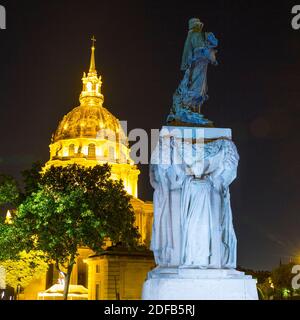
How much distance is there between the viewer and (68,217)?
3922 cm

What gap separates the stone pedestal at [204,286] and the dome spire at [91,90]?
111937 mm

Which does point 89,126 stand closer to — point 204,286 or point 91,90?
point 91,90

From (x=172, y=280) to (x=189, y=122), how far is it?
3.80 meters

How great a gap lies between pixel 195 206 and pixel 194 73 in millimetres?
3512

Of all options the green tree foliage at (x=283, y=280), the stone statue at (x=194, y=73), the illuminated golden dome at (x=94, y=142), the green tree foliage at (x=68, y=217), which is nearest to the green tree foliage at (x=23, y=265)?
the green tree foliage at (x=68, y=217)

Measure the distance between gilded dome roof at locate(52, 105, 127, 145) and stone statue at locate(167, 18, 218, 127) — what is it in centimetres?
9745

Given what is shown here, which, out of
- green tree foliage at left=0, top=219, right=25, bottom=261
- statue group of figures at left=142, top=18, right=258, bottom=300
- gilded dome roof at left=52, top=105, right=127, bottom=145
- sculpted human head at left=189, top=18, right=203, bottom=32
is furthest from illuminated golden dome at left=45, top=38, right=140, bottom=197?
statue group of figures at left=142, top=18, right=258, bottom=300

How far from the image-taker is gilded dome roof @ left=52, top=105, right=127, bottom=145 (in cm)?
11150

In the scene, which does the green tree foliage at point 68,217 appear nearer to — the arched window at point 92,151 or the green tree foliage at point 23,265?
the green tree foliage at point 23,265

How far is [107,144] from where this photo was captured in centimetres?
11175

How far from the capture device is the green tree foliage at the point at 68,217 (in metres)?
39.4

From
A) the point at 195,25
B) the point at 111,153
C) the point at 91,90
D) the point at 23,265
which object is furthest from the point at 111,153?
the point at 195,25

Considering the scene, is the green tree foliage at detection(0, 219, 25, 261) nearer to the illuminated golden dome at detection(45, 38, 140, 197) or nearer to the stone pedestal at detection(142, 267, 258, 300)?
the stone pedestal at detection(142, 267, 258, 300)
